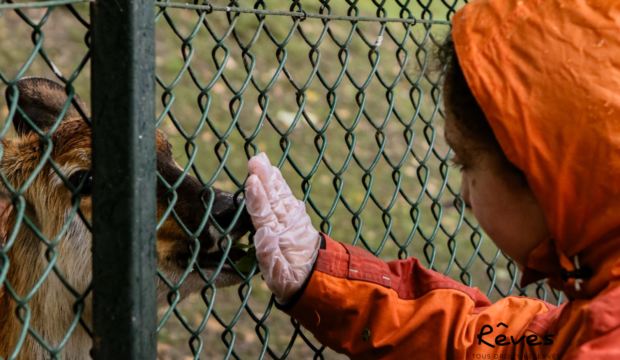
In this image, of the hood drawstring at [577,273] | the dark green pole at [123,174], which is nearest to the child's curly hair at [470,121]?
the hood drawstring at [577,273]

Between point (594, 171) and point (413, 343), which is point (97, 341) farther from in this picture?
point (594, 171)

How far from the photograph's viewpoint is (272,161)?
7.15 metres

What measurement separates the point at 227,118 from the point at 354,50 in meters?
2.82

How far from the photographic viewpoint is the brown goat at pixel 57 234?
8.93 feet

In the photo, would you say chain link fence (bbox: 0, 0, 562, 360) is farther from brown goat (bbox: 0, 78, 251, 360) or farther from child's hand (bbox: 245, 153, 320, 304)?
child's hand (bbox: 245, 153, 320, 304)

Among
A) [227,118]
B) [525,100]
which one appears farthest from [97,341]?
[227,118]

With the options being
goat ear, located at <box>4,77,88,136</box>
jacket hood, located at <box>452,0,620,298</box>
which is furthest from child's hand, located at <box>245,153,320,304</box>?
→ goat ear, located at <box>4,77,88,136</box>

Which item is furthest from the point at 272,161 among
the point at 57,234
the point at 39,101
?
the point at 57,234

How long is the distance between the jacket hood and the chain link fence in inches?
33.2

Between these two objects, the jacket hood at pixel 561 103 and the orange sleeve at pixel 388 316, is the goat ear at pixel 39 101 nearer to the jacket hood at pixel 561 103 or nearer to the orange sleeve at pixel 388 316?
the orange sleeve at pixel 388 316

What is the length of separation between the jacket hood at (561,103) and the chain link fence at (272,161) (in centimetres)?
84

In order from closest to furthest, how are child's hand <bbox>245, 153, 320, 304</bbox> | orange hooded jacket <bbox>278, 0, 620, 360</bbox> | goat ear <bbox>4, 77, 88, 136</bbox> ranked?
orange hooded jacket <bbox>278, 0, 620, 360</bbox>
child's hand <bbox>245, 153, 320, 304</bbox>
goat ear <bbox>4, 77, 88, 136</bbox>

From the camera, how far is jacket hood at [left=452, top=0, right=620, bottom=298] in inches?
61.5

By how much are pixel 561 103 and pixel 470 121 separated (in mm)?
285
